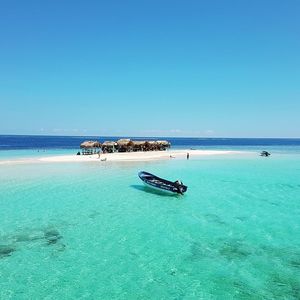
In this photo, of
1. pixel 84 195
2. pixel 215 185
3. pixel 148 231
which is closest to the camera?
pixel 148 231

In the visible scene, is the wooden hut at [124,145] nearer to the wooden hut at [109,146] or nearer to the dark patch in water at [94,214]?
the wooden hut at [109,146]

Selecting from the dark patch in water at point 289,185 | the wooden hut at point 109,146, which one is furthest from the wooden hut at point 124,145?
the dark patch in water at point 289,185

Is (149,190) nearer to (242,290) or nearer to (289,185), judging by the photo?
(289,185)

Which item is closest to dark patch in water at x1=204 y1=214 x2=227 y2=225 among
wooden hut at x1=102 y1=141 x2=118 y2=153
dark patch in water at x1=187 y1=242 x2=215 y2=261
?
dark patch in water at x1=187 y1=242 x2=215 y2=261

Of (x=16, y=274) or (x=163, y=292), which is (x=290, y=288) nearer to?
(x=163, y=292)

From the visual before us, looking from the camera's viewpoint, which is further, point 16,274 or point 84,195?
point 84,195

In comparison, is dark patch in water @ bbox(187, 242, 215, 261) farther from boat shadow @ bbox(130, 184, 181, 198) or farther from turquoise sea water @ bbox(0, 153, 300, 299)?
boat shadow @ bbox(130, 184, 181, 198)

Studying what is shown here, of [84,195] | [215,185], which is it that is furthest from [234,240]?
[215,185]
